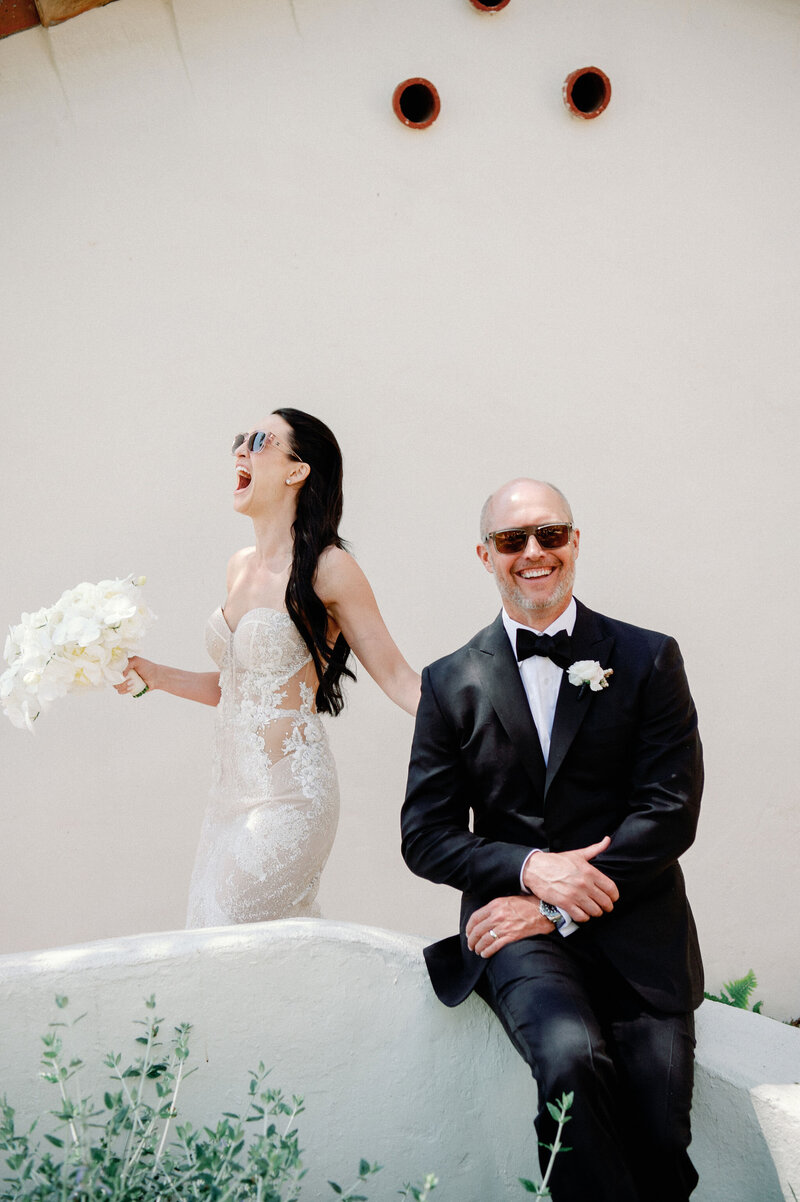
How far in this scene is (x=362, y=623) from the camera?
3484 millimetres

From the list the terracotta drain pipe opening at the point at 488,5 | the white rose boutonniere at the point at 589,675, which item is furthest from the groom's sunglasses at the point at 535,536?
the terracotta drain pipe opening at the point at 488,5

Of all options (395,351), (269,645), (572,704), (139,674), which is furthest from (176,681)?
(395,351)

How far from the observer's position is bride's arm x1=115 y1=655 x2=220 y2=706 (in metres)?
3.41

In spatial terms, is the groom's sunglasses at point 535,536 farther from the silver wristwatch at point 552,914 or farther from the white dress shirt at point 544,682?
the silver wristwatch at point 552,914

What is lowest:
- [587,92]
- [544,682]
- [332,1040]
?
[332,1040]

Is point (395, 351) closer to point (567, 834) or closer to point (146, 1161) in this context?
point (567, 834)

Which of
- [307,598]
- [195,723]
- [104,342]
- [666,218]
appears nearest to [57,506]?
[104,342]

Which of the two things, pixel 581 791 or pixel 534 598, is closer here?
pixel 581 791

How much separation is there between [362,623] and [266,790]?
1.89 feet

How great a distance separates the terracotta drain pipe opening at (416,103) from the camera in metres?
4.91

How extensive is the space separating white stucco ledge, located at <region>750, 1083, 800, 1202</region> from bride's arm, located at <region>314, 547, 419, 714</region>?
147 centimetres

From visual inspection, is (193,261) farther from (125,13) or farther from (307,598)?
(307,598)

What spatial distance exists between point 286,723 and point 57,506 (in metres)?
1.93

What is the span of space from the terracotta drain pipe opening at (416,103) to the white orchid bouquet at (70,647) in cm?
280
